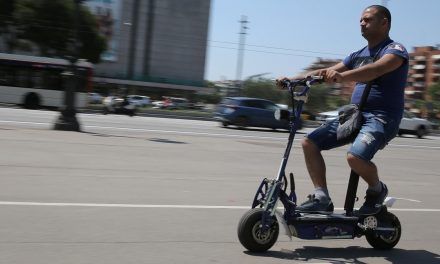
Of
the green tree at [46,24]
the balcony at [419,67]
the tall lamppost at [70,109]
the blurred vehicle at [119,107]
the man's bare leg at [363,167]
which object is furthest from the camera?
the balcony at [419,67]

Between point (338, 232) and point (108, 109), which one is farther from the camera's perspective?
point (108, 109)

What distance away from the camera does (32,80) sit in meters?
32.2

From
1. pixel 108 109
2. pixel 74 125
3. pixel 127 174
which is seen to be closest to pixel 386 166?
pixel 127 174

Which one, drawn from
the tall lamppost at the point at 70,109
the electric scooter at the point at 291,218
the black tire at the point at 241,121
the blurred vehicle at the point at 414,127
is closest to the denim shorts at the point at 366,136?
the electric scooter at the point at 291,218

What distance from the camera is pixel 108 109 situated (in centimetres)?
3372

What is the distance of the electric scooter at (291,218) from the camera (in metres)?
4.48

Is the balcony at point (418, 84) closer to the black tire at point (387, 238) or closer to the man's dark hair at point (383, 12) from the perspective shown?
the black tire at point (387, 238)

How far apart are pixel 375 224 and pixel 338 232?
35cm

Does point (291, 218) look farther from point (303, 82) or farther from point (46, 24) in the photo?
point (46, 24)

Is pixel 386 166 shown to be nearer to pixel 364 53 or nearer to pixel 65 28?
pixel 364 53

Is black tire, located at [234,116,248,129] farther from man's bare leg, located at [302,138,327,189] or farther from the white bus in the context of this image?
man's bare leg, located at [302,138,327,189]

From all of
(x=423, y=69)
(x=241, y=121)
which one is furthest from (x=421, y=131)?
(x=423, y=69)

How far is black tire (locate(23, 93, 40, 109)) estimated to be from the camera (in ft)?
105

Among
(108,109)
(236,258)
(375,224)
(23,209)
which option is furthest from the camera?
(108,109)
